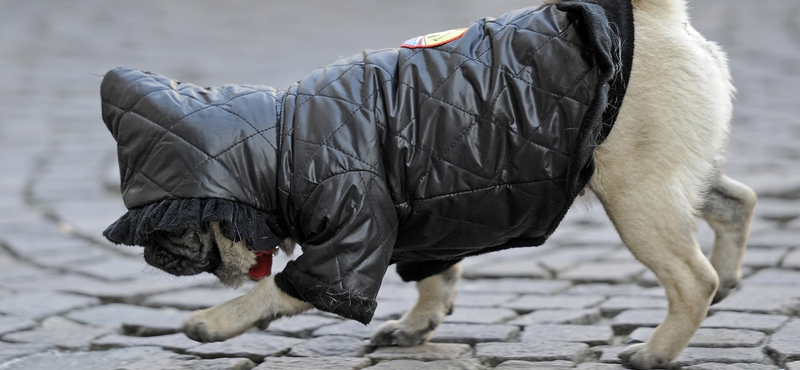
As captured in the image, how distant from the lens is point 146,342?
11.5 feet

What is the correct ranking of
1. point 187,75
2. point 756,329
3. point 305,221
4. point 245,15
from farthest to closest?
point 245,15 → point 187,75 → point 756,329 → point 305,221

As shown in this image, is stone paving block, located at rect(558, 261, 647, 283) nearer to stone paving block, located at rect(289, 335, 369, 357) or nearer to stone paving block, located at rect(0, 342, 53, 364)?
stone paving block, located at rect(289, 335, 369, 357)

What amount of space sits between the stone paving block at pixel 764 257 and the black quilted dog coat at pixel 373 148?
1.85 meters

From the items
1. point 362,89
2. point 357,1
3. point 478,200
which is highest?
point 362,89

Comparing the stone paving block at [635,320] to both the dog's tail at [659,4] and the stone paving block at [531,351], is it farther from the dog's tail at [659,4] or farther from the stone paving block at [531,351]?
the dog's tail at [659,4]

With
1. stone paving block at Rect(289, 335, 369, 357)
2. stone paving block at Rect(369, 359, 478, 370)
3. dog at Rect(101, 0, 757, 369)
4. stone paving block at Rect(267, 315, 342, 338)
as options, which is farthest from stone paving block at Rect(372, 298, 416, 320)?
dog at Rect(101, 0, 757, 369)

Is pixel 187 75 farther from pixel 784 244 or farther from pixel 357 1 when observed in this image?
pixel 357 1

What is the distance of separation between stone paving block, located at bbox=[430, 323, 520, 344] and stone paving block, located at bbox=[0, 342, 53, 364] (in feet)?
5.13

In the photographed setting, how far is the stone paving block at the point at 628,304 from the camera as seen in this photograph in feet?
12.1

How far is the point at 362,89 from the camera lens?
2779 millimetres

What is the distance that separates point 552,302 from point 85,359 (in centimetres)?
200

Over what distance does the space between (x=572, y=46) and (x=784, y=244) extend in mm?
2436

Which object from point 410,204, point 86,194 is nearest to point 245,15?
point 86,194

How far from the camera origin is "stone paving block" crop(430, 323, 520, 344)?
11.1 ft
